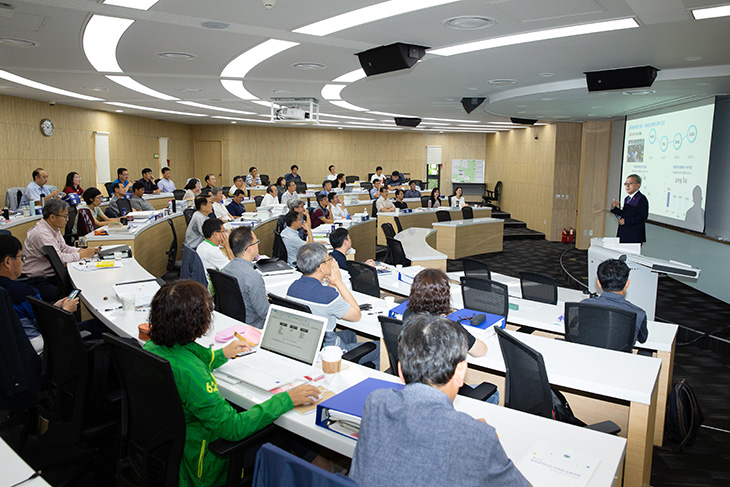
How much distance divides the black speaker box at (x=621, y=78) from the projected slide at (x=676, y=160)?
7.99ft

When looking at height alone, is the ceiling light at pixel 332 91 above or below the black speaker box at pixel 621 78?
above

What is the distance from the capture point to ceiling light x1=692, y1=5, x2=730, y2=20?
12.6 ft

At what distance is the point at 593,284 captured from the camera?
257 inches

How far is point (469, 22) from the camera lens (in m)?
4.28

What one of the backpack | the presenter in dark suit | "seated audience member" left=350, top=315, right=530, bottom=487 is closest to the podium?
the presenter in dark suit

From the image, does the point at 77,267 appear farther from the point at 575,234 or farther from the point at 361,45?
the point at 575,234

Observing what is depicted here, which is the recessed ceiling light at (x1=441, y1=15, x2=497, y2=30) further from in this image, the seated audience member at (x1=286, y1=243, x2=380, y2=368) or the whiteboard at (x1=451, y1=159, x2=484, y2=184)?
the whiteboard at (x1=451, y1=159, x2=484, y2=184)

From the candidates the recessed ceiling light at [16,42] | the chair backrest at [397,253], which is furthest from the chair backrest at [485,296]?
the recessed ceiling light at [16,42]

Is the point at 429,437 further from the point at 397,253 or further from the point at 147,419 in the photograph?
the point at 397,253

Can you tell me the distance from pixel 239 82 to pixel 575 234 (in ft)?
32.0

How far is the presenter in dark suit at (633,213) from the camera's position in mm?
7398

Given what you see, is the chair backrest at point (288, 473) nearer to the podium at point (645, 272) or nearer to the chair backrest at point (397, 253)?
the podium at point (645, 272)

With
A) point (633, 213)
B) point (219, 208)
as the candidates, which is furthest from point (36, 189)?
point (633, 213)

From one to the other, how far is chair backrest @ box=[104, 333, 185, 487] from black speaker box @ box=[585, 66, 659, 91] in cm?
646
